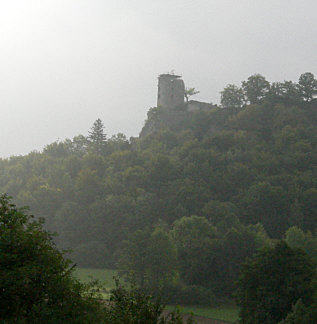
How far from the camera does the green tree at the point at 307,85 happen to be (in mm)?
108750

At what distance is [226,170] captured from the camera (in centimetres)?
9050

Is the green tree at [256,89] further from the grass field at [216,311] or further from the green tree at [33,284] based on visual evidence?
the green tree at [33,284]

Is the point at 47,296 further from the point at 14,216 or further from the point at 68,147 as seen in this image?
the point at 68,147

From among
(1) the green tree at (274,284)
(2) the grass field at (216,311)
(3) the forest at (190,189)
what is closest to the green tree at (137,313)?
(1) the green tree at (274,284)

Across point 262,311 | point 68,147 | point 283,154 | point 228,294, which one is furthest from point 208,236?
point 68,147

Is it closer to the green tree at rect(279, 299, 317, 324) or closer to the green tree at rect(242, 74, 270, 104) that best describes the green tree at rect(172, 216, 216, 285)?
the green tree at rect(279, 299, 317, 324)

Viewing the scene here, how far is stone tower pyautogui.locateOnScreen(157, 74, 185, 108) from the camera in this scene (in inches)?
4567

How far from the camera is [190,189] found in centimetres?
8138

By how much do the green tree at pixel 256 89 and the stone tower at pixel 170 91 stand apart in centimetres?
1579

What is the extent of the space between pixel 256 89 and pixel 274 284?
81.8m

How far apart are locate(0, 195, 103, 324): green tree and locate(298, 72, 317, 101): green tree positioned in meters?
98.8

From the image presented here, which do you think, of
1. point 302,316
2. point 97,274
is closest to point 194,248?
point 97,274

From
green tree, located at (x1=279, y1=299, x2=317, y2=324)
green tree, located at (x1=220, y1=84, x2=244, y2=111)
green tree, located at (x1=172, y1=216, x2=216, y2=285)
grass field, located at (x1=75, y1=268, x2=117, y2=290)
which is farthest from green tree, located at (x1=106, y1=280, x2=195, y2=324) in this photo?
green tree, located at (x1=220, y1=84, x2=244, y2=111)

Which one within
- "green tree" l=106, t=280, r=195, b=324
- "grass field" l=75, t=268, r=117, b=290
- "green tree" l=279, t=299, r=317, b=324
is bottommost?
"grass field" l=75, t=268, r=117, b=290
